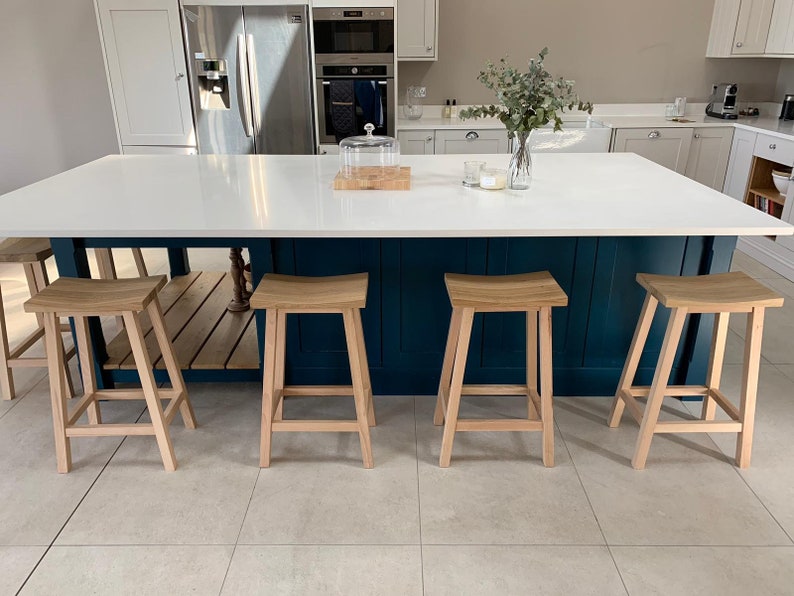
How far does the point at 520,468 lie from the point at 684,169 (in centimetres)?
351

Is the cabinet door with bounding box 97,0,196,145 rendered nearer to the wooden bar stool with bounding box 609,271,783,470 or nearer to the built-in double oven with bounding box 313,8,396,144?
the built-in double oven with bounding box 313,8,396,144

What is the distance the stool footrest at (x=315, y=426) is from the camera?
2.16 m

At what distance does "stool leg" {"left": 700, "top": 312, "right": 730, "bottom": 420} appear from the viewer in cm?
233

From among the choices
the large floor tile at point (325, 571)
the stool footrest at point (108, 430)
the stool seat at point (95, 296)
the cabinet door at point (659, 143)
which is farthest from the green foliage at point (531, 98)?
the cabinet door at point (659, 143)

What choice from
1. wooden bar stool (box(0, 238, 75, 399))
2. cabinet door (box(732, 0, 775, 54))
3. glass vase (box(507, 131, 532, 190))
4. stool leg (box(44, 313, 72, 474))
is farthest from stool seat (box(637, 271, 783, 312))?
cabinet door (box(732, 0, 775, 54))

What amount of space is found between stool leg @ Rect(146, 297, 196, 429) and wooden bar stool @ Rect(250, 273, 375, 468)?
1.32ft

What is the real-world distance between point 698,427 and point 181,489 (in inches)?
73.1

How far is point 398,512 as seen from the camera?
6.61 ft

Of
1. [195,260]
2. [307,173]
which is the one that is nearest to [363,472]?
[307,173]

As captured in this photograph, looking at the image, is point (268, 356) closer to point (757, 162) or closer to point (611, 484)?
point (611, 484)

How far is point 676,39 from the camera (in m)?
4.96

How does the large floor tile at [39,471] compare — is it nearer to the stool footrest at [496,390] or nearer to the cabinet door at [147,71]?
the stool footrest at [496,390]

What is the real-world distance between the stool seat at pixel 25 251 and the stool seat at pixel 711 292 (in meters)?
2.51

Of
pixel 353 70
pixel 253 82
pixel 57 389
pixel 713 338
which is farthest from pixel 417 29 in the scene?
pixel 57 389
